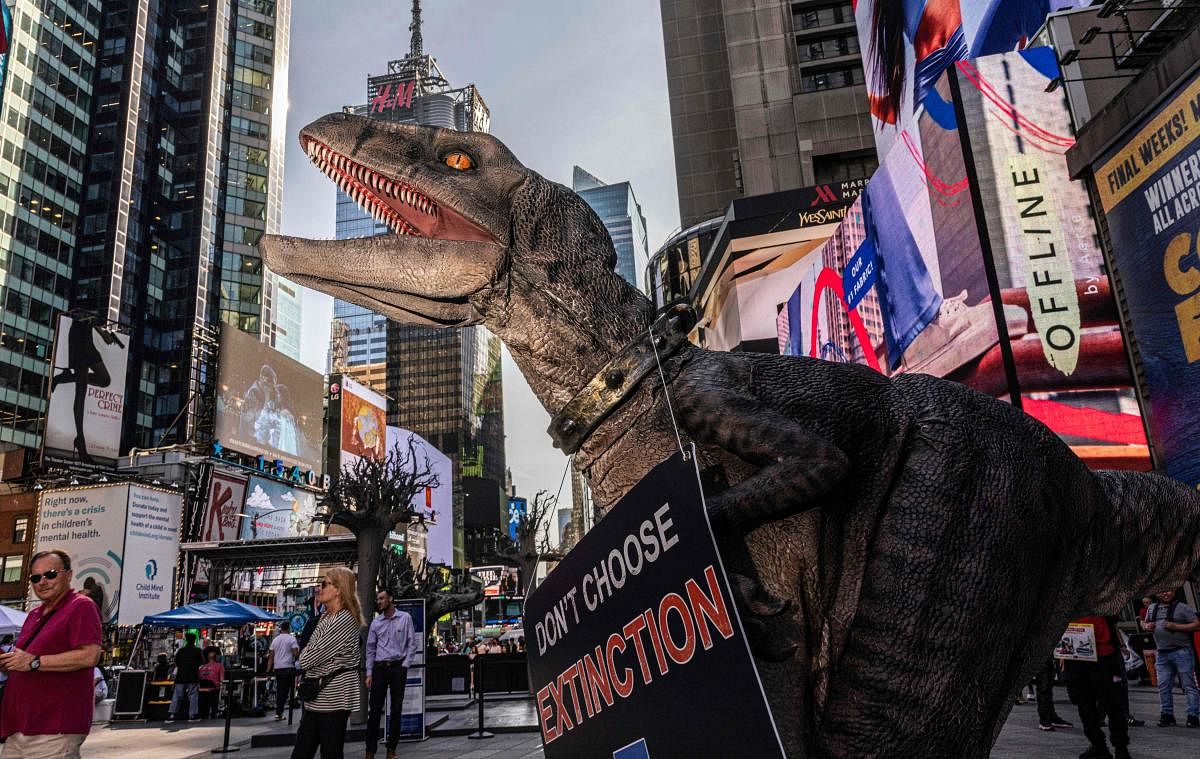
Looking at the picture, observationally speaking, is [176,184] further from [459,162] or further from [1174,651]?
[459,162]

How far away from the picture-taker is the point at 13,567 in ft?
122

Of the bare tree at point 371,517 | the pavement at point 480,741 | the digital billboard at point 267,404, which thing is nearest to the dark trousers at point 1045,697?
the pavement at point 480,741

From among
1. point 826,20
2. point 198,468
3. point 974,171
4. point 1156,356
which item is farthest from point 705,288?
point 1156,356

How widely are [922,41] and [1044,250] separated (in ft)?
41.8

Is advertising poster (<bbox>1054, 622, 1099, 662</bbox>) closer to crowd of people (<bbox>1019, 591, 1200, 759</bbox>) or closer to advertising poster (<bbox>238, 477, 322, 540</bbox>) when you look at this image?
crowd of people (<bbox>1019, 591, 1200, 759</bbox>)

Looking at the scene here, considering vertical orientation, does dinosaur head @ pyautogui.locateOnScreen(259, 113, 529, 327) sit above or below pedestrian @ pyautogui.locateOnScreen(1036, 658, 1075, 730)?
above

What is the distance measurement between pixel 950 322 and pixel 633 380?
17319mm

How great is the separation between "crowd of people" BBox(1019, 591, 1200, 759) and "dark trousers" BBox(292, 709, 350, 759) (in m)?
5.66

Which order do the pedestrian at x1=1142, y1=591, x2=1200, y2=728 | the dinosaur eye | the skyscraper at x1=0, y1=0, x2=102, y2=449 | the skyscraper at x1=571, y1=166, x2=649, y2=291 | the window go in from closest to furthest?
the dinosaur eye → the pedestrian at x1=1142, y1=591, x2=1200, y2=728 → the window → the skyscraper at x1=0, y1=0, x2=102, y2=449 → the skyscraper at x1=571, y1=166, x2=649, y2=291

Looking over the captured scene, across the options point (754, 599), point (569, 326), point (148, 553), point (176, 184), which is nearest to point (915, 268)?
point (569, 326)

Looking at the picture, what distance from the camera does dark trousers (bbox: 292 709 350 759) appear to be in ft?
20.6

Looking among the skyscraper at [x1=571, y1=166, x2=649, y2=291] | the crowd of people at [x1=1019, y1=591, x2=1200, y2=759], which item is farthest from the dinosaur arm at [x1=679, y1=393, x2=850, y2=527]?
the skyscraper at [x1=571, y1=166, x2=649, y2=291]

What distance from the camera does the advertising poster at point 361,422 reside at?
54.4 m

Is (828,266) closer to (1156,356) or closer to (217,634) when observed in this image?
(1156,356)
